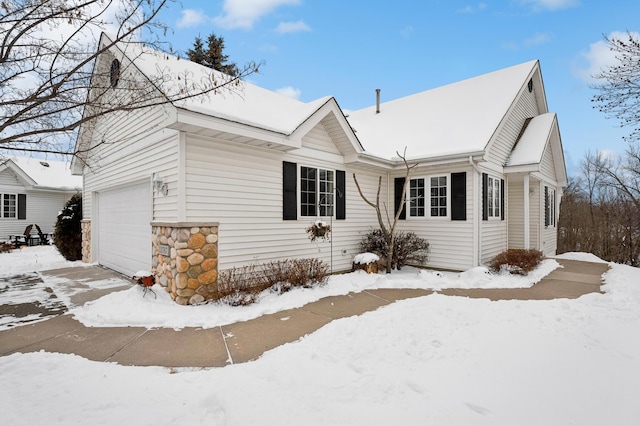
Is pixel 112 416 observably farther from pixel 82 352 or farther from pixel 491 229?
pixel 491 229

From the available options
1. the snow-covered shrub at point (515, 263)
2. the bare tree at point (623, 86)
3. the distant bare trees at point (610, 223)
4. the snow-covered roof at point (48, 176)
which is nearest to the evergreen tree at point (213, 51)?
the snow-covered roof at point (48, 176)

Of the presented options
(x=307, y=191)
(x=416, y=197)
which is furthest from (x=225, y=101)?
(x=416, y=197)

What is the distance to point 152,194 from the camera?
21.0ft

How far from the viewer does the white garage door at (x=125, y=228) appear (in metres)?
7.10

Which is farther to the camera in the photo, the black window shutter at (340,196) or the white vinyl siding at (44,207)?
the white vinyl siding at (44,207)

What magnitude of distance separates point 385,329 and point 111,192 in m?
8.62

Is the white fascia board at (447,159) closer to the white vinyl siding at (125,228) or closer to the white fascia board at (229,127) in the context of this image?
the white fascia board at (229,127)

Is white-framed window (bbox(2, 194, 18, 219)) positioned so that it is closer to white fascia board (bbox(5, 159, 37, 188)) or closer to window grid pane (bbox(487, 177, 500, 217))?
white fascia board (bbox(5, 159, 37, 188))

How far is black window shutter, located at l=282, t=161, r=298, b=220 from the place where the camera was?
7031 millimetres

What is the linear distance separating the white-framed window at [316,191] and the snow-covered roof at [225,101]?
134 cm

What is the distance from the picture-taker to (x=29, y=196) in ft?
57.2

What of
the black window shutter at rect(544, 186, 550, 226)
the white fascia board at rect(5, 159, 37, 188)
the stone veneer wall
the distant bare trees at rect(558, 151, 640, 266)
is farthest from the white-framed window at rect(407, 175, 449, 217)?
the white fascia board at rect(5, 159, 37, 188)

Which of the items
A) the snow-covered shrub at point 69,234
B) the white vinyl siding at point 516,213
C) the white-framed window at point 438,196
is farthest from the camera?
the white vinyl siding at point 516,213

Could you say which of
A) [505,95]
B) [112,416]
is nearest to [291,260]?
[112,416]
